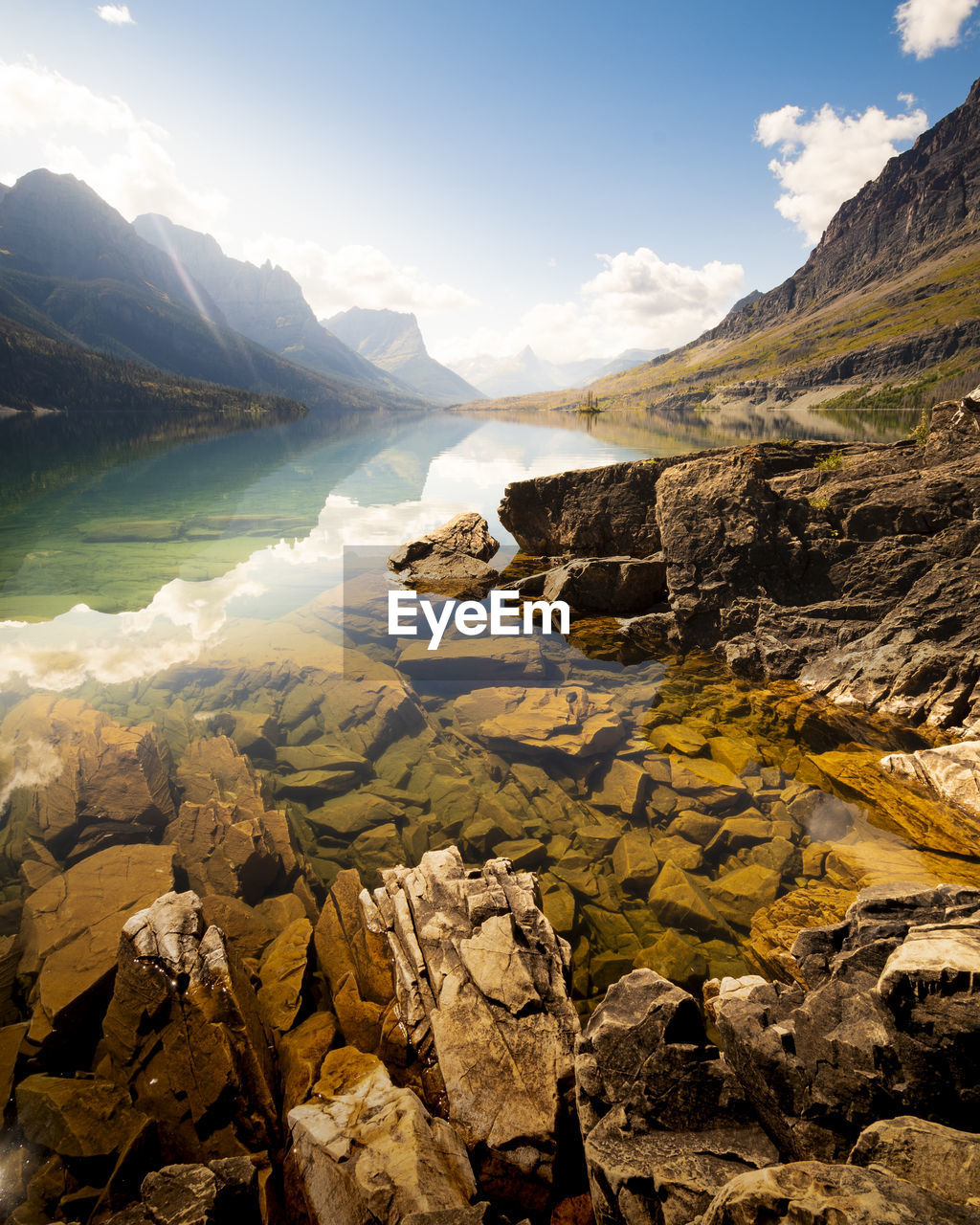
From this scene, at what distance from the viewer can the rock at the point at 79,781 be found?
8781 millimetres

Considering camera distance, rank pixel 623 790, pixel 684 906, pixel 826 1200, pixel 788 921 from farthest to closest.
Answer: pixel 623 790 < pixel 684 906 < pixel 788 921 < pixel 826 1200

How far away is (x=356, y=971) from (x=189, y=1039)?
185 cm

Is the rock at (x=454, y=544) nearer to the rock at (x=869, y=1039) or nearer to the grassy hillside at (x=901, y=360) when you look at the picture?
the rock at (x=869, y=1039)

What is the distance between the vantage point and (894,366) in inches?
6216

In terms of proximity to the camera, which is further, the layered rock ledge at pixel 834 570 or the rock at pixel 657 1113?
the layered rock ledge at pixel 834 570

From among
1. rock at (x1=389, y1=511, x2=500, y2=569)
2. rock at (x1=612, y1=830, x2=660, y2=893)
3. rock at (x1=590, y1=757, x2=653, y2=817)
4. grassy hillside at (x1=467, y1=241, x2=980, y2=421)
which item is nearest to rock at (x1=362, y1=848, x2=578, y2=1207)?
rock at (x1=612, y1=830, x2=660, y2=893)

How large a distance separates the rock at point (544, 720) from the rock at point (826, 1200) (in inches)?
304

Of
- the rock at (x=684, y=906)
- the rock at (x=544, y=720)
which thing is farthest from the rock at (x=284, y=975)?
the rock at (x=544, y=720)

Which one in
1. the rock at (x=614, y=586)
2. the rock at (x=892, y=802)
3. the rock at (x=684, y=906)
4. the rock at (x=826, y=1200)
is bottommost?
the rock at (x=684, y=906)

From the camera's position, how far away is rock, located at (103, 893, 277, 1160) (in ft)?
16.3

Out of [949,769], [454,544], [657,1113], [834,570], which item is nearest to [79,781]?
[657,1113]

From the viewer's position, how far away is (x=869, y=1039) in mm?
4016

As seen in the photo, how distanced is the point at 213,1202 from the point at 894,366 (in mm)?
212408

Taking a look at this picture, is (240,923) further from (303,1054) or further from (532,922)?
(532,922)
